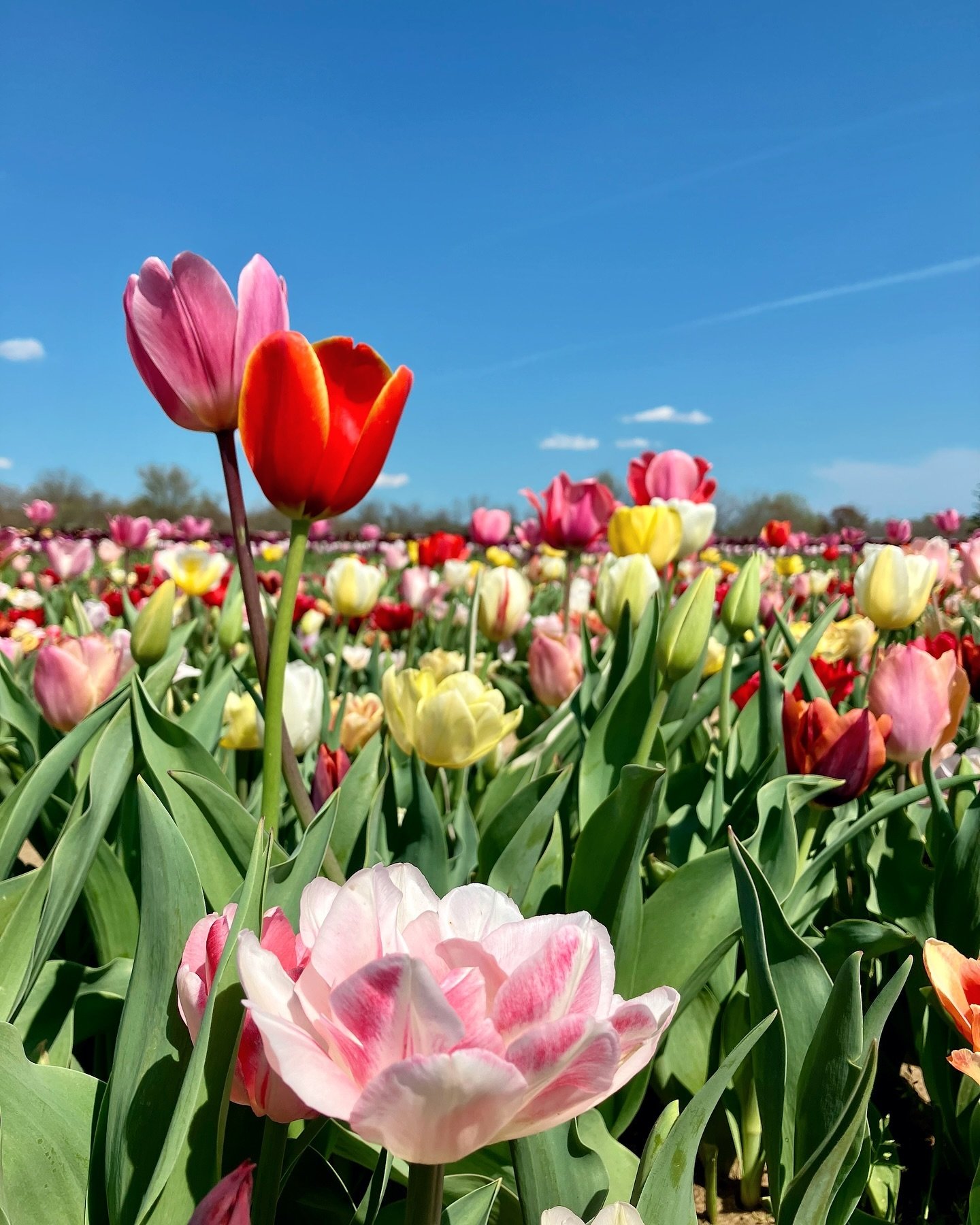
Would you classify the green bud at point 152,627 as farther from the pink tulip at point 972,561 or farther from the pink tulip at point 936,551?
the pink tulip at point 972,561

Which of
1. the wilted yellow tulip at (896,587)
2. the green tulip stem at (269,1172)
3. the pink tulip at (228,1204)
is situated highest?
the wilted yellow tulip at (896,587)

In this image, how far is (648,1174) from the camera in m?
0.53

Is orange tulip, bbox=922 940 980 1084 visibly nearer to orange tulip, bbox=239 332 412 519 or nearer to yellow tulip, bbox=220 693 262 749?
orange tulip, bbox=239 332 412 519

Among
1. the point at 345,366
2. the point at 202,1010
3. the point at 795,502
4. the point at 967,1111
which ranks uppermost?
the point at 795,502

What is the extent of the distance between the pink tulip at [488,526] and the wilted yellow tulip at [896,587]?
1786mm

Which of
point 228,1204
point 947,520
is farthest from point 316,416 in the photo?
point 947,520

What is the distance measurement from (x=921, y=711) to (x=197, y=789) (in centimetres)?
94

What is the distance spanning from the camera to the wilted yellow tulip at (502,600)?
2189 mm

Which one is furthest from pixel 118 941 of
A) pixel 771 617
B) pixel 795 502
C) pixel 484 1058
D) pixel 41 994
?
pixel 795 502

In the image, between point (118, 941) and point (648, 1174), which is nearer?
point (648, 1174)

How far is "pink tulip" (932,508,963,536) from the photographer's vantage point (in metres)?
6.87

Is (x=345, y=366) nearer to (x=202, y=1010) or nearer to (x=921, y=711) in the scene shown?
(x=202, y=1010)

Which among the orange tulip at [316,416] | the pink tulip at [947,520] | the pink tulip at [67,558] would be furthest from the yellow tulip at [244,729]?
the pink tulip at [947,520]

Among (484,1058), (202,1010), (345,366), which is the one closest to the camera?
(484,1058)
